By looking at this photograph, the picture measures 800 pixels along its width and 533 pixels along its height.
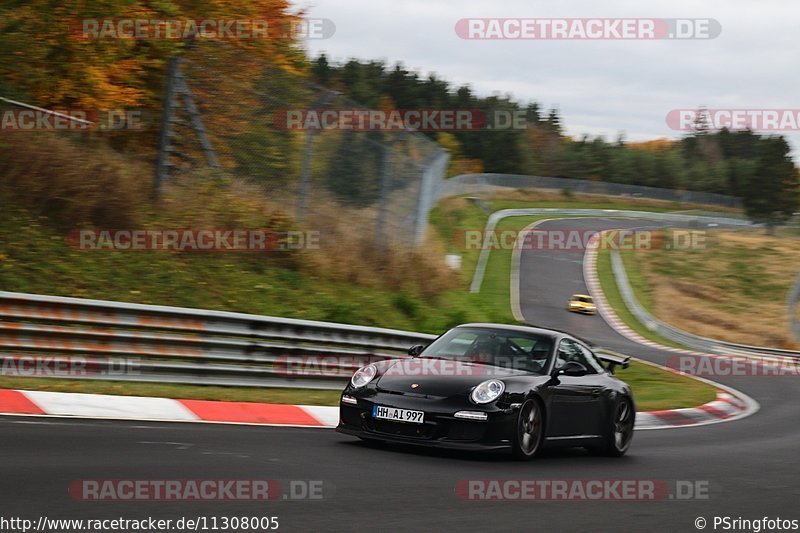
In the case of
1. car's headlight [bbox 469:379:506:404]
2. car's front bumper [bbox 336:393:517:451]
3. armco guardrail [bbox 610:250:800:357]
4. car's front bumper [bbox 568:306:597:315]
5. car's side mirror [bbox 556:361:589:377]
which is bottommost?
armco guardrail [bbox 610:250:800:357]

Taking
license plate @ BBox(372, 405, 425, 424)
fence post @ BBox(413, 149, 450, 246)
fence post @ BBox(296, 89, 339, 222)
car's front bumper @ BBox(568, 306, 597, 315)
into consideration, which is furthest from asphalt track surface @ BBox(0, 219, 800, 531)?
car's front bumper @ BBox(568, 306, 597, 315)

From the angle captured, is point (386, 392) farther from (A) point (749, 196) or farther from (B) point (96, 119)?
(A) point (749, 196)

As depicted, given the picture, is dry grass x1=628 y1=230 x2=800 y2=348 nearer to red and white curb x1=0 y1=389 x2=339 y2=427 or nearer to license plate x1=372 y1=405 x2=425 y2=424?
red and white curb x1=0 y1=389 x2=339 y2=427

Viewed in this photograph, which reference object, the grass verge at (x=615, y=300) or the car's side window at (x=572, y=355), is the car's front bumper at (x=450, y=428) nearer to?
the car's side window at (x=572, y=355)

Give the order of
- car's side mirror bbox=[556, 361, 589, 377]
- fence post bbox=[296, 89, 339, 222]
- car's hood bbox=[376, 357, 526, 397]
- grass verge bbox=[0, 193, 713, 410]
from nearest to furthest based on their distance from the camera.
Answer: car's hood bbox=[376, 357, 526, 397], car's side mirror bbox=[556, 361, 589, 377], grass verge bbox=[0, 193, 713, 410], fence post bbox=[296, 89, 339, 222]

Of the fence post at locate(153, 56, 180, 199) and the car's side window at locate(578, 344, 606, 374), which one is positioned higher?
the fence post at locate(153, 56, 180, 199)

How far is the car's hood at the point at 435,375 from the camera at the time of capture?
931cm

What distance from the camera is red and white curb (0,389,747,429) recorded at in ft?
33.1

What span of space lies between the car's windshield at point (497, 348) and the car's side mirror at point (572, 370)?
0.17m

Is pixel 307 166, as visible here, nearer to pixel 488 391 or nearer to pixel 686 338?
pixel 488 391

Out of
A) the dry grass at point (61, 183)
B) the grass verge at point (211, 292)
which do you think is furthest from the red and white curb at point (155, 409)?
the dry grass at point (61, 183)

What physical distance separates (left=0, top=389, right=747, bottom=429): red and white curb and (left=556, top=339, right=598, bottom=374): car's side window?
2468 millimetres

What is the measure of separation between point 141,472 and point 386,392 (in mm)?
2763

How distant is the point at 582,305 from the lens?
48.3m
